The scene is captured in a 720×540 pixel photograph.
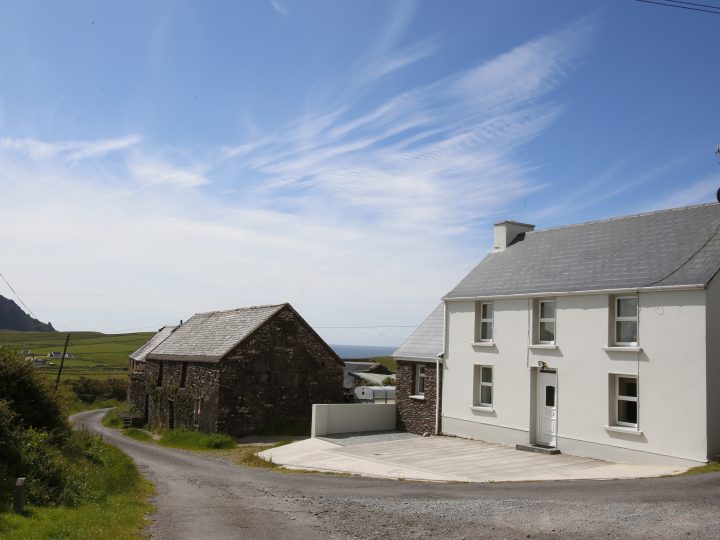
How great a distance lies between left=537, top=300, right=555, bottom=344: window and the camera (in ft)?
74.7

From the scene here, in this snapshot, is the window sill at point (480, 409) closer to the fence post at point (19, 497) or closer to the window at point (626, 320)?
the window at point (626, 320)

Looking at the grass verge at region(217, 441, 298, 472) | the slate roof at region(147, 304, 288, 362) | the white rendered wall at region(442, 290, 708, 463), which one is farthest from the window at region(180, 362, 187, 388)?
the white rendered wall at region(442, 290, 708, 463)

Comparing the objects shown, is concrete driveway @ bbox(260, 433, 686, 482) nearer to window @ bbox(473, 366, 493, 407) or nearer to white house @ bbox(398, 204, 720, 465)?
white house @ bbox(398, 204, 720, 465)

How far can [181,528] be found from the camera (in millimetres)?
12352

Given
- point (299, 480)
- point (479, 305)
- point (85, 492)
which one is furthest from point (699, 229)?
point (85, 492)

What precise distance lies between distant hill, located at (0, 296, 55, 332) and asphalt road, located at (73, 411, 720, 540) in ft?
534

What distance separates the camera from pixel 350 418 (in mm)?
29016

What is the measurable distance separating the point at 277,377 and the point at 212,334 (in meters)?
5.83

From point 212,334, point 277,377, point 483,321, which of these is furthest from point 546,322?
point 212,334

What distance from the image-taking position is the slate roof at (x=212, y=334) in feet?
111

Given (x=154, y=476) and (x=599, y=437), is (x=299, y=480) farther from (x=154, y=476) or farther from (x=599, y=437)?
(x=599, y=437)

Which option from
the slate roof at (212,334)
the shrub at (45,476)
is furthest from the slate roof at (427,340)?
the shrub at (45,476)

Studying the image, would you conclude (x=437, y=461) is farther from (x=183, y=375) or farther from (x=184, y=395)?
(x=183, y=375)

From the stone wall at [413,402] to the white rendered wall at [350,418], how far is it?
60cm
